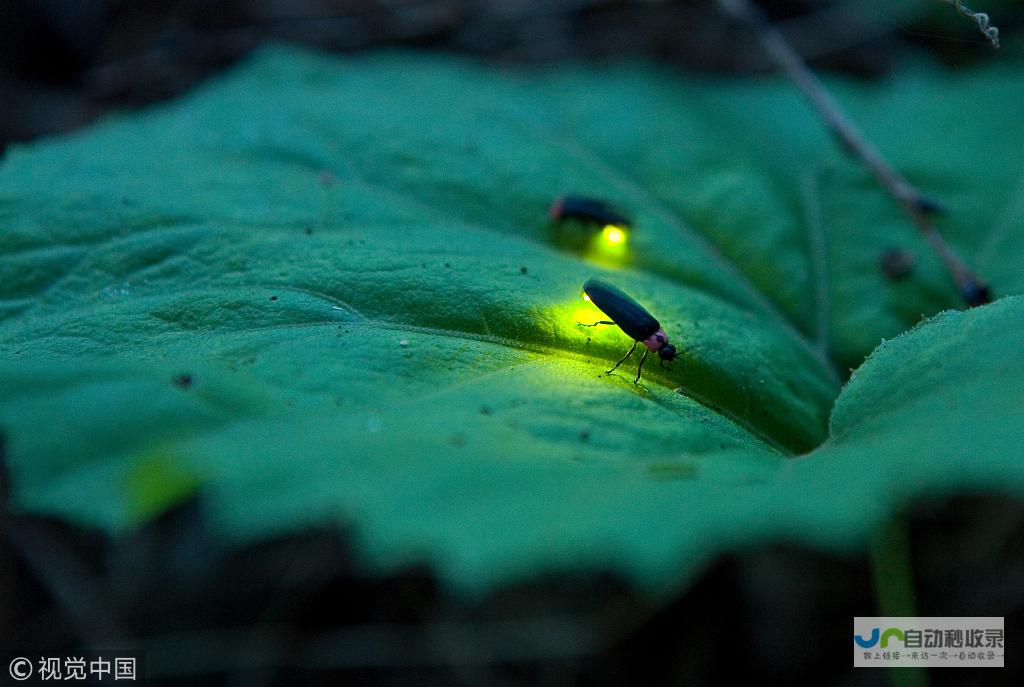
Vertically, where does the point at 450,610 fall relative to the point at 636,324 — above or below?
below

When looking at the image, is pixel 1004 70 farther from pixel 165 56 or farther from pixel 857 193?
pixel 165 56

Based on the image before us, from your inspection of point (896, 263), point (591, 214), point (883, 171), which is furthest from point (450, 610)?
point (883, 171)

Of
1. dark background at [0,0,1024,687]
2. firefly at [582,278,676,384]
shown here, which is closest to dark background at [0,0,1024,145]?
dark background at [0,0,1024,687]

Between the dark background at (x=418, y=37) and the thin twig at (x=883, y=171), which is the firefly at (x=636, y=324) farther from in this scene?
the dark background at (x=418, y=37)

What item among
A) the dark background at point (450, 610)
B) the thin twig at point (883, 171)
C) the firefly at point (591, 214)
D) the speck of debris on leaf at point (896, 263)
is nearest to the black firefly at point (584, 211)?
the firefly at point (591, 214)

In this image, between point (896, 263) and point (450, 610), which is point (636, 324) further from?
point (450, 610)

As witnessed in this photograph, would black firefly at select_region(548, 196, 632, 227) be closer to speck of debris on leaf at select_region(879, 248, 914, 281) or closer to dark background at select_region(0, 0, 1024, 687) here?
speck of debris on leaf at select_region(879, 248, 914, 281)
